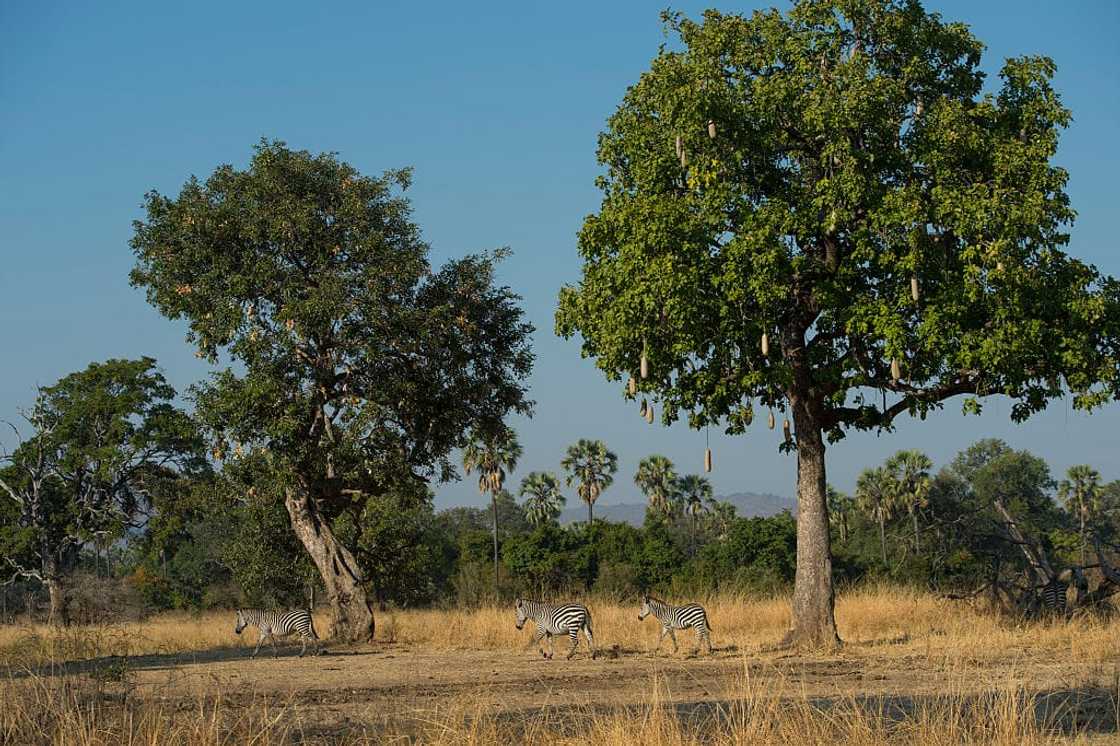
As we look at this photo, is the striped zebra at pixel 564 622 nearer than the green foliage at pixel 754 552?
Yes

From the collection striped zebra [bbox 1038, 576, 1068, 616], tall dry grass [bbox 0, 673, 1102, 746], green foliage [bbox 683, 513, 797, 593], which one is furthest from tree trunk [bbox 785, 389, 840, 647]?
green foliage [bbox 683, 513, 797, 593]

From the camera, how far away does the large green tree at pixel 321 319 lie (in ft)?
81.4

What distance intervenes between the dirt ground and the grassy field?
0.05 metres

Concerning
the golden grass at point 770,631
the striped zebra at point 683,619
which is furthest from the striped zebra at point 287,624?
the striped zebra at point 683,619

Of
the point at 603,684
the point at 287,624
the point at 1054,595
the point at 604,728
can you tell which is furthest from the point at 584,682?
the point at 1054,595

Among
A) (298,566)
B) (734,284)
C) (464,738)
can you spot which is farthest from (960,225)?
(298,566)

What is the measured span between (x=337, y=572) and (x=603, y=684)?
555 inches

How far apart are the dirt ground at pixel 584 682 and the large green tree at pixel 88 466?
2179 centimetres

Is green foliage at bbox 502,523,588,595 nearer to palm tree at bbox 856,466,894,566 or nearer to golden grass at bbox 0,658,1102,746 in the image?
palm tree at bbox 856,466,894,566

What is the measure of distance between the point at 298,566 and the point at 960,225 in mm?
26065

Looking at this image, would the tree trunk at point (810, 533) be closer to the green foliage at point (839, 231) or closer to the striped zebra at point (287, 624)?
the green foliage at point (839, 231)

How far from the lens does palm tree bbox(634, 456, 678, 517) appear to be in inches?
3280

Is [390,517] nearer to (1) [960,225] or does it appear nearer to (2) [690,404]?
(2) [690,404]

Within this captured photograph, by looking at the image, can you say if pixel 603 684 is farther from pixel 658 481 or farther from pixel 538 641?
pixel 658 481
